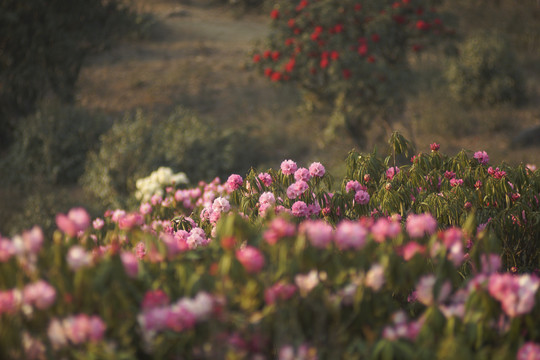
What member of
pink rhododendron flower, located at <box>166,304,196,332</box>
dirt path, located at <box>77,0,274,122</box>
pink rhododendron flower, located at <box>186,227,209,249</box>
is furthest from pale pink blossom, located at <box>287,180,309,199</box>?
dirt path, located at <box>77,0,274,122</box>

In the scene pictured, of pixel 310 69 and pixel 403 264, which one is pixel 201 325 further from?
pixel 310 69

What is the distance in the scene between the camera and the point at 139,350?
5.99 ft

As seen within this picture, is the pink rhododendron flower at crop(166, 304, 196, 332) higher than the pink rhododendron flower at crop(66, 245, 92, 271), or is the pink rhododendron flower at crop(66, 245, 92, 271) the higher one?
the pink rhododendron flower at crop(66, 245, 92, 271)

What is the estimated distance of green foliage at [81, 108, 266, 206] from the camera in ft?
26.5

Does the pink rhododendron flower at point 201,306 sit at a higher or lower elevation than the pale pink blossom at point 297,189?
higher

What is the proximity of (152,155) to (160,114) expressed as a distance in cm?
501

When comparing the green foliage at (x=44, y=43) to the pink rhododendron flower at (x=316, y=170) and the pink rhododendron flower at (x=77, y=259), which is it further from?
the pink rhododendron flower at (x=77, y=259)

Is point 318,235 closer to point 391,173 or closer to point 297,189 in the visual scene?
point 297,189

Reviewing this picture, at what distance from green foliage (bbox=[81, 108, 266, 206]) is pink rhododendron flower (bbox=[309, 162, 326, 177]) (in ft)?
14.8

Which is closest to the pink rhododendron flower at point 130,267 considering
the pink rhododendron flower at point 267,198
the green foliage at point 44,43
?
the pink rhododendron flower at point 267,198

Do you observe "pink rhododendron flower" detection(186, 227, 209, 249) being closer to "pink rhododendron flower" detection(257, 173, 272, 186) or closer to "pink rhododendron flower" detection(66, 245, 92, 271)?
"pink rhododendron flower" detection(257, 173, 272, 186)

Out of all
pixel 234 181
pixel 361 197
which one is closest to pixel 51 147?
pixel 234 181

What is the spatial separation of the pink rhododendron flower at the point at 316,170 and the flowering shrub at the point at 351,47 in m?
5.18

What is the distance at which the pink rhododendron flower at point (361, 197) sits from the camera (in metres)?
3.36
